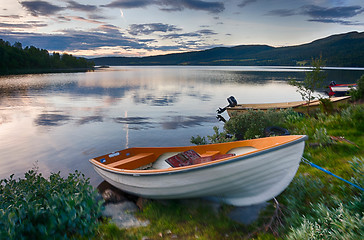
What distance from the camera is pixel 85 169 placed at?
12422mm

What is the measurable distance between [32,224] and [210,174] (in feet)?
12.7

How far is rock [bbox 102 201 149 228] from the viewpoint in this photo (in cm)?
648

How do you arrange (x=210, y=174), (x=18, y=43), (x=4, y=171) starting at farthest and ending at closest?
(x=18, y=43) < (x=4, y=171) < (x=210, y=174)

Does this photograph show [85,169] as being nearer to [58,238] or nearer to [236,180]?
[58,238]

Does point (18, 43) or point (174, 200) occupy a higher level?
point (18, 43)

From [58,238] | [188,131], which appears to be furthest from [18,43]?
[58,238]

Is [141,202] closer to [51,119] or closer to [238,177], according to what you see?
[238,177]

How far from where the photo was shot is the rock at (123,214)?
21.3 ft

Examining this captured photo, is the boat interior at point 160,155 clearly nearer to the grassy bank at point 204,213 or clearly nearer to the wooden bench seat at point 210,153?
the wooden bench seat at point 210,153

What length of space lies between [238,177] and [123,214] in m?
3.78

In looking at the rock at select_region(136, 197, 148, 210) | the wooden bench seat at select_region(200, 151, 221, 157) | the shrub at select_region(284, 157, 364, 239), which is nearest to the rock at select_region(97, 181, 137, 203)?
the rock at select_region(136, 197, 148, 210)

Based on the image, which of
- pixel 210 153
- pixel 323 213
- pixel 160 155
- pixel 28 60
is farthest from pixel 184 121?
pixel 28 60

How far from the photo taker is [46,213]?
16.6 ft

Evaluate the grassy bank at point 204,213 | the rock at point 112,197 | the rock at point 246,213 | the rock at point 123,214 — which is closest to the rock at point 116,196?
the rock at point 112,197
